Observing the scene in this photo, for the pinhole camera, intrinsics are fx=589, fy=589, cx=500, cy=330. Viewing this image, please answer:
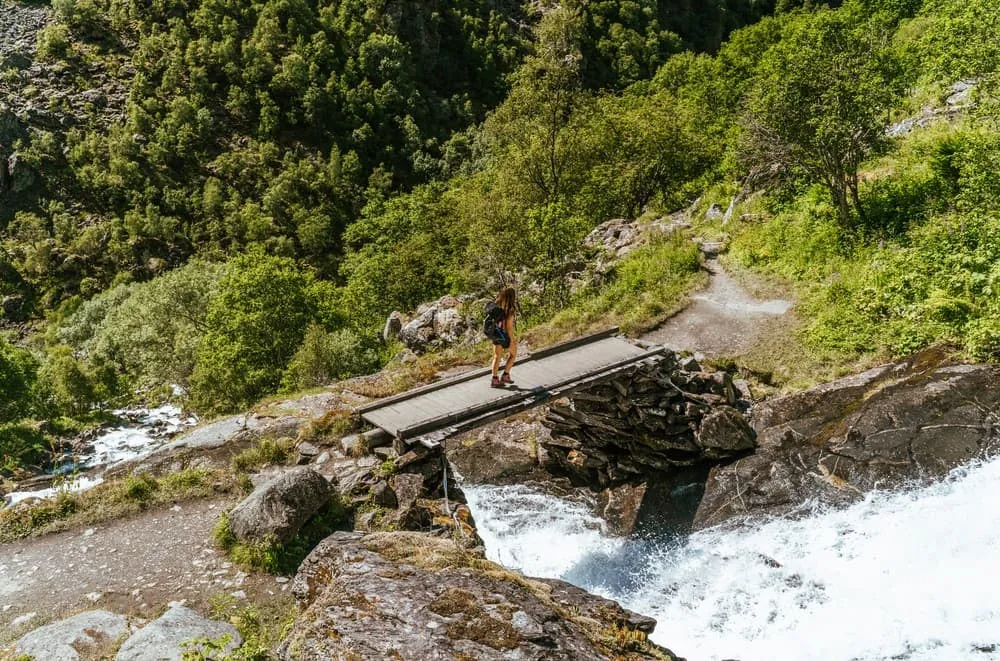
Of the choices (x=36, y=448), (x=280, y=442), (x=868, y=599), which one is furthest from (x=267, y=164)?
(x=868, y=599)

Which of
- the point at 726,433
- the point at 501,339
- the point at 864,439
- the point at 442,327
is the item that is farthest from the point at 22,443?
the point at 864,439

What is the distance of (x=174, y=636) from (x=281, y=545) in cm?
239

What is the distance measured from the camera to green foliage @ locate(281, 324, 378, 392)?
25.6 metres

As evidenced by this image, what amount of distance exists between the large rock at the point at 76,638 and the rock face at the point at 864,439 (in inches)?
423

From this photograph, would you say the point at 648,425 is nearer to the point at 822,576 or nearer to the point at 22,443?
the point at 822,576

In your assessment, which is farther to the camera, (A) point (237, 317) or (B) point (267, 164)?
(B) point (267, 164)

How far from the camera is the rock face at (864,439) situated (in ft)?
37.9

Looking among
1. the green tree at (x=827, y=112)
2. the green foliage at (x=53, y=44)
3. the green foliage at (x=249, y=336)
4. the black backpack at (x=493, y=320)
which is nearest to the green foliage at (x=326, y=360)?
the green foliage at (x=249, y=336)

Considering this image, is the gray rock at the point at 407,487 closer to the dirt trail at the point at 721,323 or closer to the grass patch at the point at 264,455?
the grass patch at the point at 264,455

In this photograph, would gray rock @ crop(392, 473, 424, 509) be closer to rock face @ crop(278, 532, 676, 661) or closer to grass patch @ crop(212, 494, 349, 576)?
grass patch @ crop(212, 494, 349, 576)

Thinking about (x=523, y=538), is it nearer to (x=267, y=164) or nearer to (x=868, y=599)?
(x=868, y=599)

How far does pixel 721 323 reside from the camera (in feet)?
63.7

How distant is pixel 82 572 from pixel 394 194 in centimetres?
7452

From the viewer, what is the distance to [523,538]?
42.7 feet
